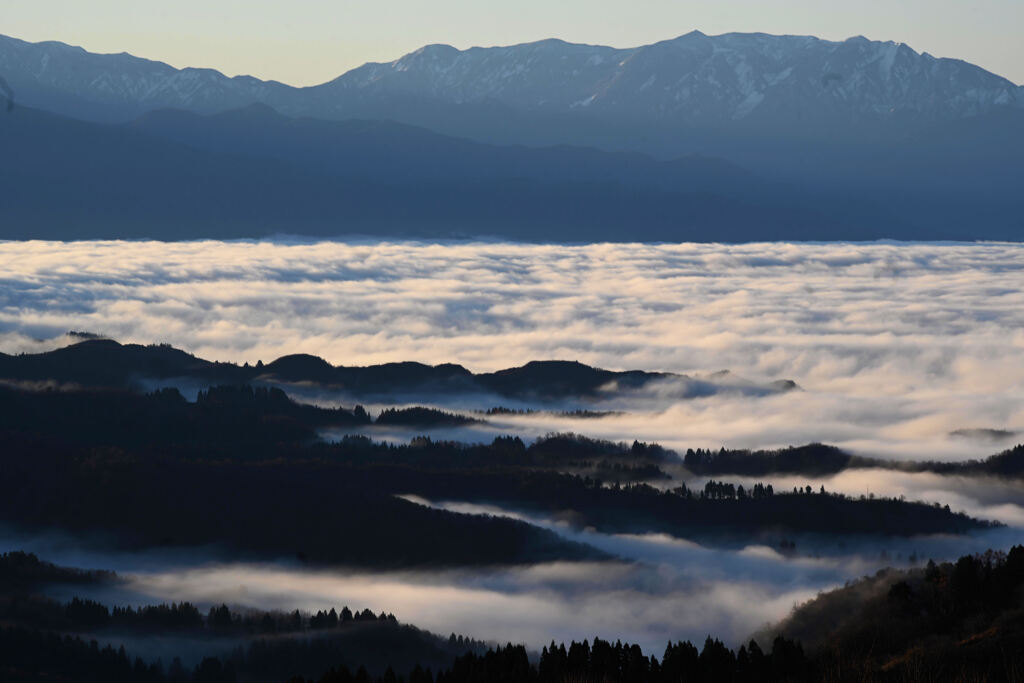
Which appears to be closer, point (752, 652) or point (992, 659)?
point (992, 659)

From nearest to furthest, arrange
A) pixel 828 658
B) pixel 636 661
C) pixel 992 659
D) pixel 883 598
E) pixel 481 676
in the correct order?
pixel 992 659, pixel 828 658, pixel 636 661, pixel 481 676, pixel 883 598

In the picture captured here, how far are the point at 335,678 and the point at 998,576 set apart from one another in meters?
73.0

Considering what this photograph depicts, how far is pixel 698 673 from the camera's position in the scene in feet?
456

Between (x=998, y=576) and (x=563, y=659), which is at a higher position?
(x=998, y=576)

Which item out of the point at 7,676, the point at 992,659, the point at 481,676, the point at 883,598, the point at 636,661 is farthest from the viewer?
the point at 7,676

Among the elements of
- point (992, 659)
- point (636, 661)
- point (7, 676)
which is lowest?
point (7, 676)

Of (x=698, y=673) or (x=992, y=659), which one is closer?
(x=992, y=659)

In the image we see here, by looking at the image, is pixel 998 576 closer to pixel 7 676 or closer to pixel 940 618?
pixel 940 618

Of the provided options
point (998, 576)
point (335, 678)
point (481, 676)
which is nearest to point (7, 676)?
point (335, 678)

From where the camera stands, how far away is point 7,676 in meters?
198

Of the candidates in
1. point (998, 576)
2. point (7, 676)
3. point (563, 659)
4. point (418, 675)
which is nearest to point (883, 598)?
point (998, 576)

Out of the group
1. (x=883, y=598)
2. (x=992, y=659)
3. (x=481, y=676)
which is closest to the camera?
(x=992, y=659)

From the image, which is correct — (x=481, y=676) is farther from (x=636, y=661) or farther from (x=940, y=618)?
(x=940, y=618)

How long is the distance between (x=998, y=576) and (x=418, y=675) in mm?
64194
